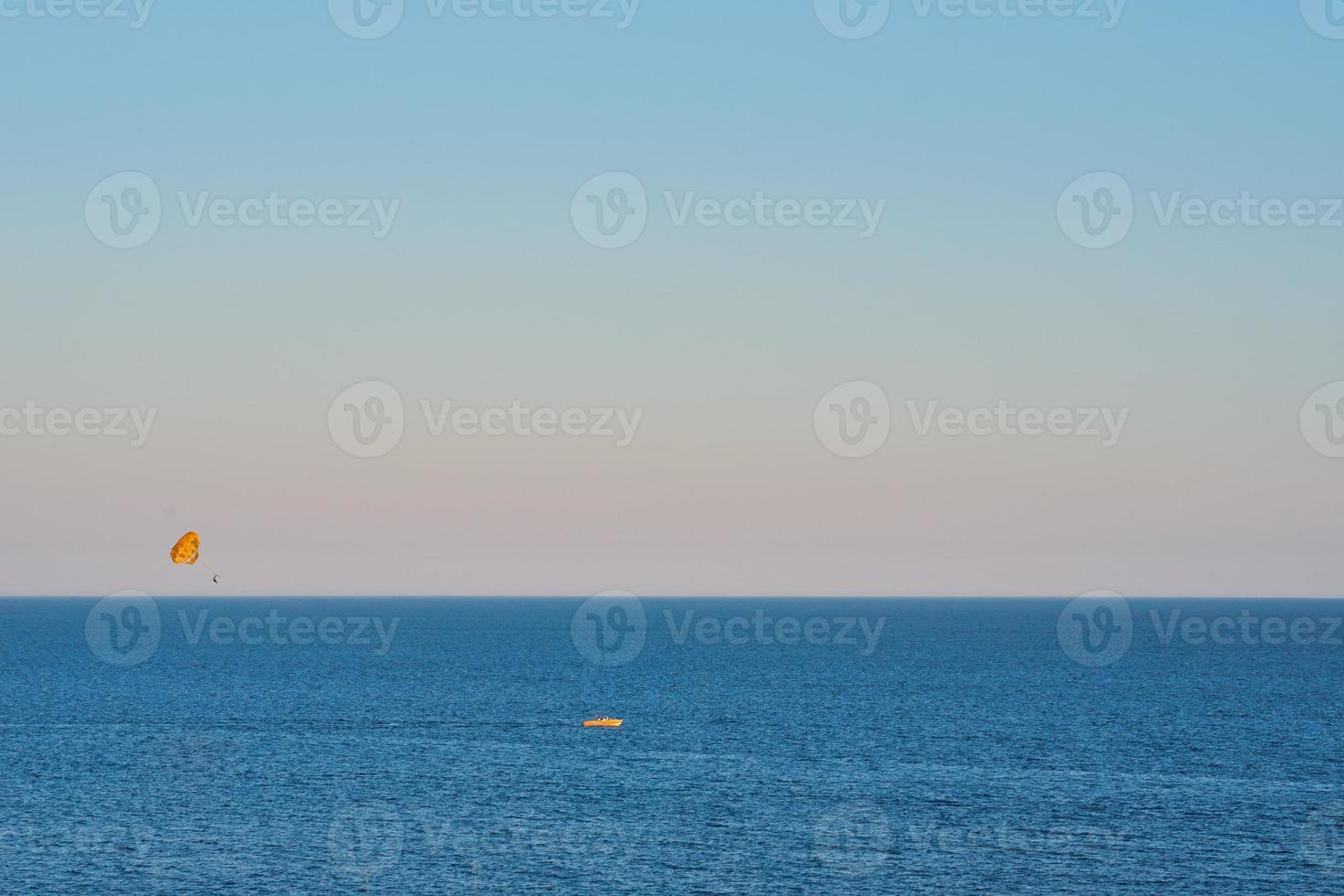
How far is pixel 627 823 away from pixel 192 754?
5439 cm

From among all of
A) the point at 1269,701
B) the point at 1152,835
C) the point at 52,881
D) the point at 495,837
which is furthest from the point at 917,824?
the point at 1269,701

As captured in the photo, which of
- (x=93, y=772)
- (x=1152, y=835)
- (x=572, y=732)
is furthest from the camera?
(x=572, y=732)

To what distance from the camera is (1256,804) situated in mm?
111312

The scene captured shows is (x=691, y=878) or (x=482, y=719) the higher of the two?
(x=482, y=719)

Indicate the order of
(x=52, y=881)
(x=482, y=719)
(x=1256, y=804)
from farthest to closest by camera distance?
(x=482, y=719) < (x=1256, y=804) < (x=52, y=881)

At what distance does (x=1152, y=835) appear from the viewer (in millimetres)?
100188

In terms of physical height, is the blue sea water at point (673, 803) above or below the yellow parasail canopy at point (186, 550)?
below

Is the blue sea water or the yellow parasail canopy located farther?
the yellow parasail canopy

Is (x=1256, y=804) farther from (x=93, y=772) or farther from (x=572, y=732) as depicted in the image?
(x=93, y=772)

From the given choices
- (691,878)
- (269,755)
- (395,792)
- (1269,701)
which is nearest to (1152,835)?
(691,878)

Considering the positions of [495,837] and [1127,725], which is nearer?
[495,837]

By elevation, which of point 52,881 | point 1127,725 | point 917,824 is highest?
→ point 1127,725

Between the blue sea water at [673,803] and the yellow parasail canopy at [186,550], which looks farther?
the yellow parasail canopy at [186,550]

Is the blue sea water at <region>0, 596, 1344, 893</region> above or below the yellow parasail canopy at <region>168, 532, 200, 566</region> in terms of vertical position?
below
